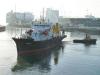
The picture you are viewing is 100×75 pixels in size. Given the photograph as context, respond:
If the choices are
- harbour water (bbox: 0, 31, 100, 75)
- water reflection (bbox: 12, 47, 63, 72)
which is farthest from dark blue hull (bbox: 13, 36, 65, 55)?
harbour water (bbox: 0, 31, 100, 75)

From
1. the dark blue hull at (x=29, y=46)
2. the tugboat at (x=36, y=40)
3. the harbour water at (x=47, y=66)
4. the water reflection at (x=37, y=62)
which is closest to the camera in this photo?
the harbour water at (x=47, y=66)

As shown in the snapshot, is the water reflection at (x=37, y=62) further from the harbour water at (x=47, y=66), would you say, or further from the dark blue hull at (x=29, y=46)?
the dark blue hull at (x=29, y=46)

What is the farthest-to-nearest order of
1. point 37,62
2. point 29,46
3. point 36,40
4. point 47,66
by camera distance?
point 36,40 → point 29,46 → point 37,62 → point 47,66

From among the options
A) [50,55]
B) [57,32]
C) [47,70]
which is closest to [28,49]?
[50,55]

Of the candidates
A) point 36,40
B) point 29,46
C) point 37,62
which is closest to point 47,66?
point 37,62

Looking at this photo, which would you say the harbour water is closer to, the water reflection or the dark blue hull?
the water reflection

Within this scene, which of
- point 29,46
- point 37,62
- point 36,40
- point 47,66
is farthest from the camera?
point 36,40

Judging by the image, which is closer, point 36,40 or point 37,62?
point 37,62

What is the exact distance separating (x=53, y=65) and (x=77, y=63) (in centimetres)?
478

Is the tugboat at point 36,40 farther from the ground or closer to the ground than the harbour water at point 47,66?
farther from the ground

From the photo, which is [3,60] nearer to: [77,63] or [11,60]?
[11,60]

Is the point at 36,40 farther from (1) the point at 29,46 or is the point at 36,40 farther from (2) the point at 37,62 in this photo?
(2) the point at 37,62

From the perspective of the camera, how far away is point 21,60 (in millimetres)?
55406

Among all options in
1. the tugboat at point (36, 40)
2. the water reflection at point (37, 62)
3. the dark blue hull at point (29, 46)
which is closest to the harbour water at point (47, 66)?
the water reflection at point (37, 62)
